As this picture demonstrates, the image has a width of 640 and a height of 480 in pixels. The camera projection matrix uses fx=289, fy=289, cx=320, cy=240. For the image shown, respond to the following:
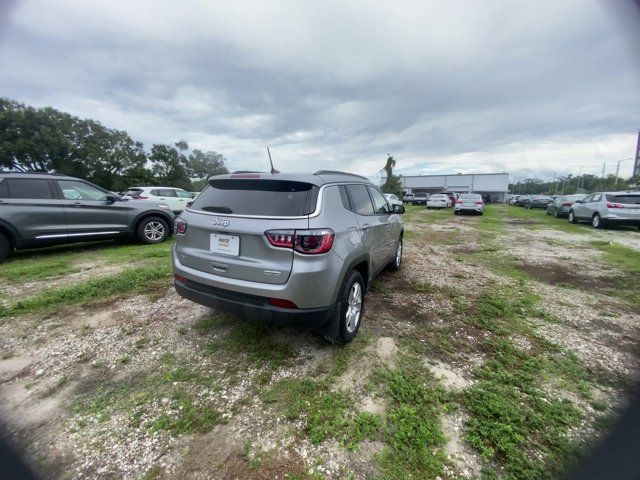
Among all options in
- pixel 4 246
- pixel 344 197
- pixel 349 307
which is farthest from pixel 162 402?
pixel 4 246

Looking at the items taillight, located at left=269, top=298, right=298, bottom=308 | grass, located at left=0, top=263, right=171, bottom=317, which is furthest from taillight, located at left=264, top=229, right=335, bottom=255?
grass, located at left=0, top=263, right=171, bottom=317

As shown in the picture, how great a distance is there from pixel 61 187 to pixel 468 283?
8.16 metres

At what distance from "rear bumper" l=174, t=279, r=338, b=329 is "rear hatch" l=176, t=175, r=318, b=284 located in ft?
0.57

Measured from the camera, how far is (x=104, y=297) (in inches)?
159

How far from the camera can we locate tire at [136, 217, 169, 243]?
728 cm

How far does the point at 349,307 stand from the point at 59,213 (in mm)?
6497

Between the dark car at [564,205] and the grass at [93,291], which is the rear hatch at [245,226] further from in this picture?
the dark car at [564,205]

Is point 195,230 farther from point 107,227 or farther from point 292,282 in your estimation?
point 107,227

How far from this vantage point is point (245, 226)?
245 centimetres

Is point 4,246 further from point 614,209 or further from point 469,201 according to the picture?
point 469,201

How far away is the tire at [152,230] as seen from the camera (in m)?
7.28

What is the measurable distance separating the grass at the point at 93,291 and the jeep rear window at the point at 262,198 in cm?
235

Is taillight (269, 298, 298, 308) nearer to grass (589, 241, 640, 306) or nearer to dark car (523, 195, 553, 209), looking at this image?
grass (589, 241, 640, 306)

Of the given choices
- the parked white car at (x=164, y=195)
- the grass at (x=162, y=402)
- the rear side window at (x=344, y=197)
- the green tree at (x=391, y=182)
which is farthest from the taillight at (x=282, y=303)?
the green tree at (x=391, y=182)
